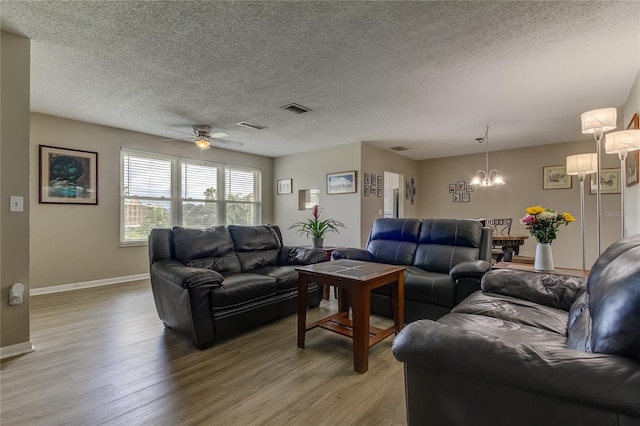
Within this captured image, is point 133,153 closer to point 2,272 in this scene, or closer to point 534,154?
point 2,272

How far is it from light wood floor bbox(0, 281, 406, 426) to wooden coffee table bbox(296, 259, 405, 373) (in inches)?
6.1

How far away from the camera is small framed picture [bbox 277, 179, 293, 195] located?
22.9 feet

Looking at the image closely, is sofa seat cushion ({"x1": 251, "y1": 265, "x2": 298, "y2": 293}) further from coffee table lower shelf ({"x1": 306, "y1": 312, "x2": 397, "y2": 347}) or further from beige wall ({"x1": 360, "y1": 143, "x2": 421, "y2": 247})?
beige wall ({"x1": 360, "y1": 143, "x2": 421, "y2": 247})

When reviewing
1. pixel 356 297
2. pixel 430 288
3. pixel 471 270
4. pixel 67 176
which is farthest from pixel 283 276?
pixel 67 176

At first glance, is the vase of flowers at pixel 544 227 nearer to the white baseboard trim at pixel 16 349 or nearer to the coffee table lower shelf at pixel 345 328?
the coffee table lower shelf at pixel 345 328

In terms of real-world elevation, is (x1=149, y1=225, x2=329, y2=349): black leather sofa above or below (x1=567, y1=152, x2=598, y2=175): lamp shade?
below

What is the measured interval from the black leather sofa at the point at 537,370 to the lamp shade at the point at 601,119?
153cm

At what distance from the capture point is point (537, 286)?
217 cm

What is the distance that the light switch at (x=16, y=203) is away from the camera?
2410mm

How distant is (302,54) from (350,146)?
3459 millimetres

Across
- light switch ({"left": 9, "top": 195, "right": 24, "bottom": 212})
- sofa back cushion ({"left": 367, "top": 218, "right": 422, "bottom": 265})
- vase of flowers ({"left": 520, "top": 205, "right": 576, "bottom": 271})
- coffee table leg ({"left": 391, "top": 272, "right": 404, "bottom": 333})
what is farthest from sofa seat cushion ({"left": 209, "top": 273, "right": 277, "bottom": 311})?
vase of flowers ({"left": 520, "top": 205, "right": 576, "bottom": 271})

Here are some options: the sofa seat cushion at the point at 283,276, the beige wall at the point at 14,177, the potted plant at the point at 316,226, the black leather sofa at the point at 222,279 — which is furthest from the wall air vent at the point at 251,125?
the beige wall at the point at 14,177

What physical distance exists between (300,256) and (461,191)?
201 inches

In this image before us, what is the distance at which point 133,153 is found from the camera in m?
5.12
